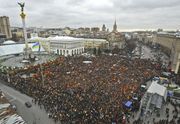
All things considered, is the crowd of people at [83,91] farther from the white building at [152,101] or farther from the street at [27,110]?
the white building at [152,101]

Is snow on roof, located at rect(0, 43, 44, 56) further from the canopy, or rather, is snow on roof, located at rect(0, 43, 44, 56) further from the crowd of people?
the canopy

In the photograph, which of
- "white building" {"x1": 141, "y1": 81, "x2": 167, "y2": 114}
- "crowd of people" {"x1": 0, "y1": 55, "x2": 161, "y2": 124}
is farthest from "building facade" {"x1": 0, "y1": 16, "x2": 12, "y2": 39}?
"white building" {"x1": 141, "y1": 81, "x2": 167, "y2": 114}

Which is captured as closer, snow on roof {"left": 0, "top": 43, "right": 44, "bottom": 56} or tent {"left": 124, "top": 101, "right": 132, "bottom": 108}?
tent {"left": 124, "top": 101, "right": 132, "bottom": 108}

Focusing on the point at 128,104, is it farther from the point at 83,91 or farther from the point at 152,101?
the point at 83,91

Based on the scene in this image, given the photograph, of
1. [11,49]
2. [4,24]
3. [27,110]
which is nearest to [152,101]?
[27,110]

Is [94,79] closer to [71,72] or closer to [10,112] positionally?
[71,72]
